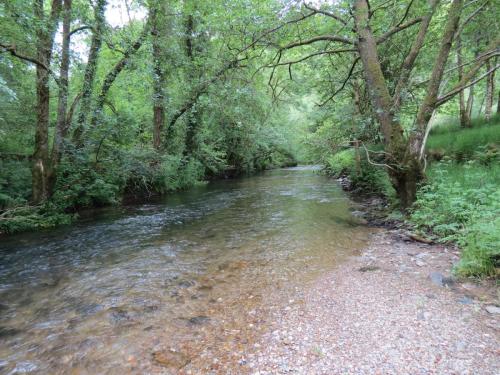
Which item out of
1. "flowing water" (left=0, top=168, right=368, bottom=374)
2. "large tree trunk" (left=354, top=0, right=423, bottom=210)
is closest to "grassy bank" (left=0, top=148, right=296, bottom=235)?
"flowing water" (left=0, top=168, right=368, bottom=374)

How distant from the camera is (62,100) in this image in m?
9.23

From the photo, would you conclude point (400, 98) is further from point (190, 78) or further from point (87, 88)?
point (87, 88)

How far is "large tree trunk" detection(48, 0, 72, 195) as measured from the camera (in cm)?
849

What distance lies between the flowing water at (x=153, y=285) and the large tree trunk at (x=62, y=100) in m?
2.26

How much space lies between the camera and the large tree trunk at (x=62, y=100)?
849 centimetres

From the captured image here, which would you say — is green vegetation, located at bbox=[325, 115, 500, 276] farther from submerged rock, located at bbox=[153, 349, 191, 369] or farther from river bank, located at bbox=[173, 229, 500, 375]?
submerged rock, located at bbox=[153, 349, 191, 369]

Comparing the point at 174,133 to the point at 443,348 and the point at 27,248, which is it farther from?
the point at 443,348

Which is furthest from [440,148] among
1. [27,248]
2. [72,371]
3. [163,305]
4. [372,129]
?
[27,248]

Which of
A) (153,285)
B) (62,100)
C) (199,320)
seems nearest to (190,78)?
(62,100)

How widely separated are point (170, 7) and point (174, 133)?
246 inches

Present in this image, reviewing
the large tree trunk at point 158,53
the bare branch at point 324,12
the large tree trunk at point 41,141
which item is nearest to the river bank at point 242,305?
the large tree trunk at point 41,141

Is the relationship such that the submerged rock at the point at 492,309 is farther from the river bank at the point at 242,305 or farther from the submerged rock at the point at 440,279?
the submerged rock at the point at 440,279

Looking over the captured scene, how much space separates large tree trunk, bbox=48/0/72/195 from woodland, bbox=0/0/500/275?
0.05 meters

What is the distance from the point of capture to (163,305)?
3.98 m
